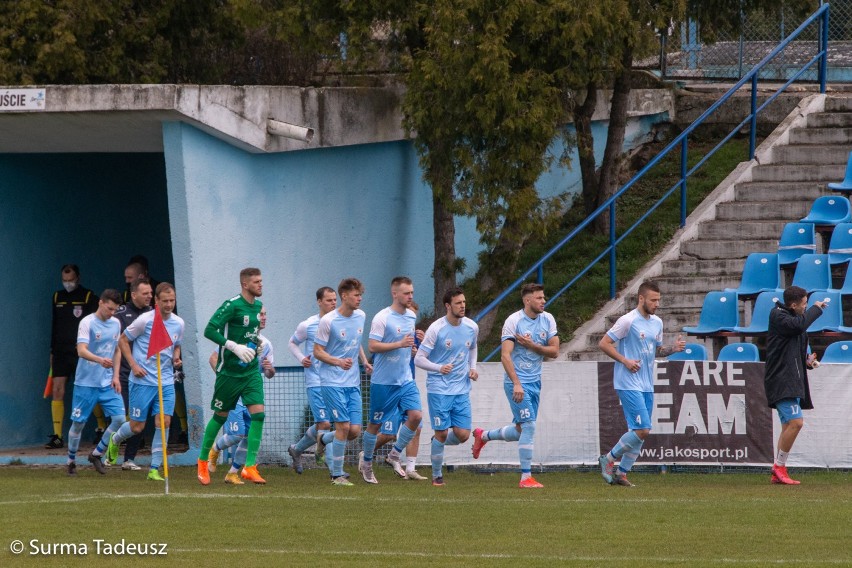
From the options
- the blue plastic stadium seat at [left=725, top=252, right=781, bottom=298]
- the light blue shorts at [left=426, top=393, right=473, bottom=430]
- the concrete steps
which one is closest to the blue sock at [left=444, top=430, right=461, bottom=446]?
the light blue shorts at [left=426, top=393, right=473, bottom=430]

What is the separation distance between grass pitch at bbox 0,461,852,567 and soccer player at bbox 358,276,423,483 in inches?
18.2

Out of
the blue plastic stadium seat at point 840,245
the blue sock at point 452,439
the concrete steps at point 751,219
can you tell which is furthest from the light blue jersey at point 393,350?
the blue plastic stadium seat at point 840,245

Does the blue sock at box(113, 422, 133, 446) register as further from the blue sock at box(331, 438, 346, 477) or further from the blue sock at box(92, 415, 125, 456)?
the blue sock at box(331, 438, 346, 477)

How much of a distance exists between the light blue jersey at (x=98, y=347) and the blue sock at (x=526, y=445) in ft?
15.5

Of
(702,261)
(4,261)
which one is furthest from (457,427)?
(4,261)

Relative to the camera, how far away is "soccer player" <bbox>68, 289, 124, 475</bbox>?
14703mm

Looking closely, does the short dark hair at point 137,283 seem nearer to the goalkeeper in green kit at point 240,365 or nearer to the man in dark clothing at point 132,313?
the man in dark clothing at point 132,313

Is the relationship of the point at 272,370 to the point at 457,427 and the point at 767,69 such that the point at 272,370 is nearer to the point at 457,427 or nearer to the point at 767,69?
the point at 457,427

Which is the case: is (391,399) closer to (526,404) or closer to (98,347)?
(526,404)

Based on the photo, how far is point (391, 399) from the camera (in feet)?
46.1

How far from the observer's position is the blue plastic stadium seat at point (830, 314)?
16.1m

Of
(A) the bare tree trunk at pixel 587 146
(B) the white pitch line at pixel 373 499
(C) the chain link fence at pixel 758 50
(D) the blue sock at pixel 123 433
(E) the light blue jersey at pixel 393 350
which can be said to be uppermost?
(C) the chain link fence at pixel 758 50

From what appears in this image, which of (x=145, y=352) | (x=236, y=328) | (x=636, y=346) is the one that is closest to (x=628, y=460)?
(x=636, y=346)

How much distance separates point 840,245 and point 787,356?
4917mm
